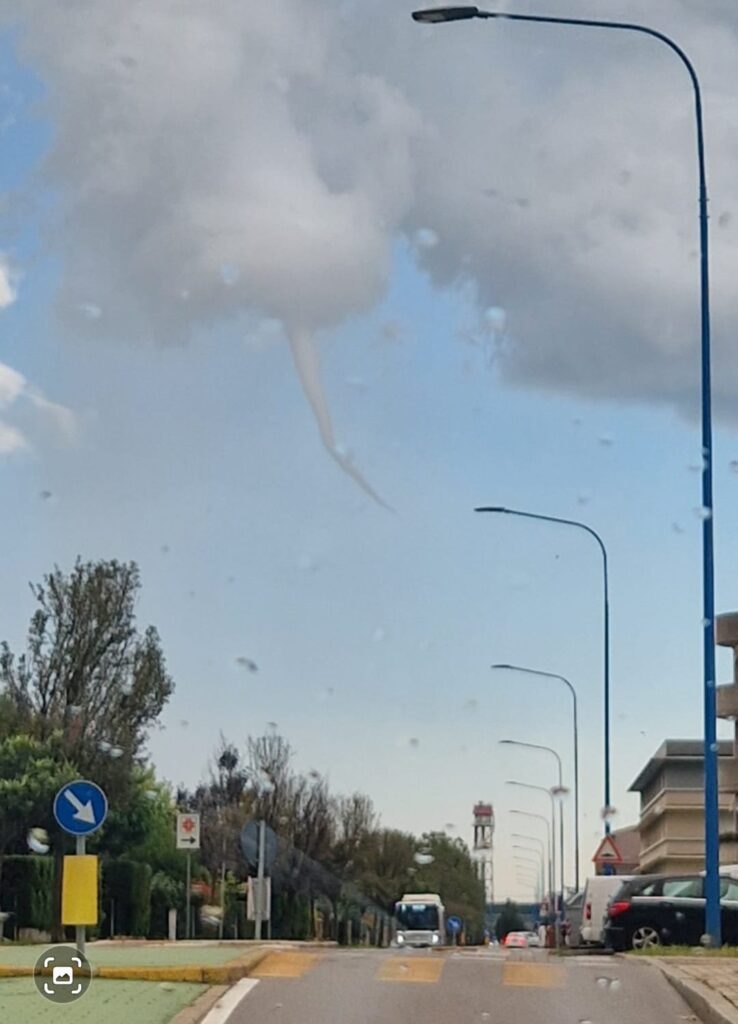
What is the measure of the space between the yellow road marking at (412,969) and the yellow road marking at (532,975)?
659 mm

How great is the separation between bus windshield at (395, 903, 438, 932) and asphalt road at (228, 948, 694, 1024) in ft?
181

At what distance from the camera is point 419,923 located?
238ft

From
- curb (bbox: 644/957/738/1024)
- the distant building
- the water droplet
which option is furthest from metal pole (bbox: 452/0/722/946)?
the distant building

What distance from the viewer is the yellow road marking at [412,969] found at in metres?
16.0

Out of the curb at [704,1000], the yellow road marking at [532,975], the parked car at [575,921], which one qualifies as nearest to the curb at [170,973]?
the yellow road marking at [532,975]

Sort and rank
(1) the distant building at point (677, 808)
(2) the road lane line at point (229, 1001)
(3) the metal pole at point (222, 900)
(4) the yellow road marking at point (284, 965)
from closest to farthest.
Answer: (2) the road lane line at point (229, 1001) < (4) the yellow road marking at point (284, 965) < (3) the metal pole at point (222, 900) < (1) the distant building at point (677, 808)

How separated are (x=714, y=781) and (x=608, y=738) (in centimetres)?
2386

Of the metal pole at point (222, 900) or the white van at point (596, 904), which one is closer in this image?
the white van at point (596, 904)

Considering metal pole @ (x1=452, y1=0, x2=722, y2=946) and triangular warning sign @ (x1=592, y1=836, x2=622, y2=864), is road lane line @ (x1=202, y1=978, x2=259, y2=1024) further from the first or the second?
triangular warning sign @ (x1=592, y1=836, x2=622, y2=864)

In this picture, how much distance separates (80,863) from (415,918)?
5895 centimetres

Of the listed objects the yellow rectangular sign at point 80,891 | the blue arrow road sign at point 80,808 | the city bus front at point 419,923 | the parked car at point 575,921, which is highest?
the blue arrow road sign at point 80,808

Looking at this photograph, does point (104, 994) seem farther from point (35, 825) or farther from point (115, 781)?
point (115, 781)

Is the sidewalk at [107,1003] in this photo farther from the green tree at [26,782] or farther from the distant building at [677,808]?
the distant building at [677,808]

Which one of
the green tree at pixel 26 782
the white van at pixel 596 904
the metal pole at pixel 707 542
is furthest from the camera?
the green tree at pixel 26 782
